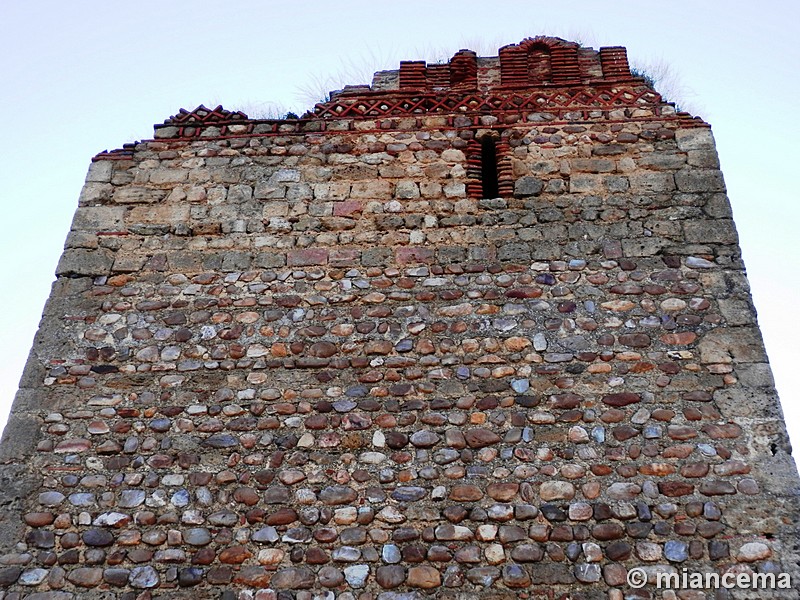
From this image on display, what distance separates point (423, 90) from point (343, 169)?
1.07 metres

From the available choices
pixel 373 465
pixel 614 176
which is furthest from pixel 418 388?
pixel 614 176

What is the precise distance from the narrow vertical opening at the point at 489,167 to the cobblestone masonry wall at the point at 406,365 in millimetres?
104

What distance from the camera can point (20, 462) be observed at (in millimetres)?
4246

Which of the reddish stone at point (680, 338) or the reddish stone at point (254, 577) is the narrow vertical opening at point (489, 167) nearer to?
the reddish stone at point (680, 338)

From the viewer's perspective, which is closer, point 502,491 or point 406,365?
point 502,491

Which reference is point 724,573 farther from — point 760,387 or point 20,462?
point 20,462

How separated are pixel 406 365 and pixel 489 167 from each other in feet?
6.44

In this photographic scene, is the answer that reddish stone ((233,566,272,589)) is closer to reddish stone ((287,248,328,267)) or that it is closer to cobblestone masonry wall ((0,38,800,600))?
cobblestone masonry wall ((0,38,800,600))

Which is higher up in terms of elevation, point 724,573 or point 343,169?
point 343,169

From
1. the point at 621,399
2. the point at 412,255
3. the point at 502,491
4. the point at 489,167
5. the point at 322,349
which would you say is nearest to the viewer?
the point at 502,491

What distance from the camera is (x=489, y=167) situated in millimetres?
5426

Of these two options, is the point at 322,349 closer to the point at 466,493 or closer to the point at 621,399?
the point at 466,493

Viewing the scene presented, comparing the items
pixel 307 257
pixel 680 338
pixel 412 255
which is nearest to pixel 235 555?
pixel 307 257

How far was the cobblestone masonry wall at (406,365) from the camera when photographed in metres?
3.81
